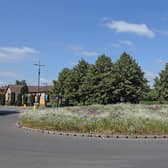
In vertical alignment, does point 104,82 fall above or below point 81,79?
below

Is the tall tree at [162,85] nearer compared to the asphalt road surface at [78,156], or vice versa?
the asphalt road surface at [78,156]

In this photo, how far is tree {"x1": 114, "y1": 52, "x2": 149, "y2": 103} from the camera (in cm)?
7106

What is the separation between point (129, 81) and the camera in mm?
71812

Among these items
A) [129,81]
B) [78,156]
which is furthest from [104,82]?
[78,156]

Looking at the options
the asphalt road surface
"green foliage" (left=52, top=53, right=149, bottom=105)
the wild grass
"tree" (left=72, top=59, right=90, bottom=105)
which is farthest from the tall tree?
the asphalt road surface

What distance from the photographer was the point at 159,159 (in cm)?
1488

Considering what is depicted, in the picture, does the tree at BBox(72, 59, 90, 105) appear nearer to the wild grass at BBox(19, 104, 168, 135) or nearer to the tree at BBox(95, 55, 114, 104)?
the tree at BBox(95, 55, 114, 104)

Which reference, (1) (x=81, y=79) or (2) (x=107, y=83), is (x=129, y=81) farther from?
(1) (x=81, y=79)

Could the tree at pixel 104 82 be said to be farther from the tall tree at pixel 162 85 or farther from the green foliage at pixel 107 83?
the tall tree at pixel 162 85

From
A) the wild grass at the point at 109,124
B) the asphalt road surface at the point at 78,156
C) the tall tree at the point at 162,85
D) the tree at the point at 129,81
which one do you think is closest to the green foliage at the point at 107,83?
the tree at the point at 129,81

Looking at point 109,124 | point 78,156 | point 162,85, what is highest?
point 162,85

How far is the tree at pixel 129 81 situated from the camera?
71.1 metres

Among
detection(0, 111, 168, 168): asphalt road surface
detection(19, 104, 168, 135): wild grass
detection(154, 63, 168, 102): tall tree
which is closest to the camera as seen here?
detection(0, 111, 168, 168): asphalt road surface

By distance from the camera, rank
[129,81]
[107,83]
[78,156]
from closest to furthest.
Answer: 1. [78,156]
2. [107,83]
3. [129,81]
